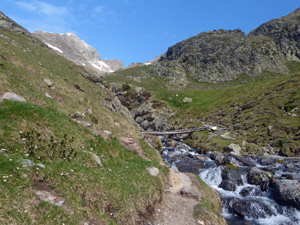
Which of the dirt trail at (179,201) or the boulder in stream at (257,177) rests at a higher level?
the dirt trail at (179,201)

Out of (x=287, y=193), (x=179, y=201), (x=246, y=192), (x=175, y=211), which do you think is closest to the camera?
(x=175, y=211)

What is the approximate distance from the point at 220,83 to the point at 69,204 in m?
188

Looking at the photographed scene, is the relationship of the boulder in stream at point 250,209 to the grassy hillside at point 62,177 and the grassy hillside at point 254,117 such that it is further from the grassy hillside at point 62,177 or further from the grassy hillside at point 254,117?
the grassy hillside at point 254,117

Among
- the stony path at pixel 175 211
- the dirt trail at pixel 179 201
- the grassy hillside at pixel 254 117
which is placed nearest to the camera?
the stony path at pixel 175 211

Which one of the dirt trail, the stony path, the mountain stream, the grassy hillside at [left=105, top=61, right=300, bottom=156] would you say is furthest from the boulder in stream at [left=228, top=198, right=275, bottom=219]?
the grassy hillside at [left=105, top=61, right=300, bottom=156]

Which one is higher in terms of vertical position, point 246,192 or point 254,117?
point 254,117

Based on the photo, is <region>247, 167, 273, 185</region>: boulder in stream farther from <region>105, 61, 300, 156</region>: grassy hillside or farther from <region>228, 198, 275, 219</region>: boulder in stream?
<region>105, 61, 300, 156</region>: grassy hillside

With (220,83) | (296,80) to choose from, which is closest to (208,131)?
(296,80)

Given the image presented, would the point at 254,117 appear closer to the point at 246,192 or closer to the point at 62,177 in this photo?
the point at 246,192

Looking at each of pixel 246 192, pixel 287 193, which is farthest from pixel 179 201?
pixel 287 193

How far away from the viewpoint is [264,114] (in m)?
53.0

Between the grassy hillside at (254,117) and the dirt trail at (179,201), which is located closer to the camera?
the dirt trail at (179,201)

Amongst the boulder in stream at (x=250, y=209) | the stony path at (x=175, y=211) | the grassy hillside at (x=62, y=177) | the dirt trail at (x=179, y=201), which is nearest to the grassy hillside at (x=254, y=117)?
the boulder in stream at (x=250, y=209)

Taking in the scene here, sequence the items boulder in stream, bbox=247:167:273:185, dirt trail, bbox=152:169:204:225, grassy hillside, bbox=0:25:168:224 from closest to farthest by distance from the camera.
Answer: grassy hillside, bbox=0:25:168:224 → dirt trail, bbox=152:169:204:225 → boulder in stream, bbox=247:167:273:185
